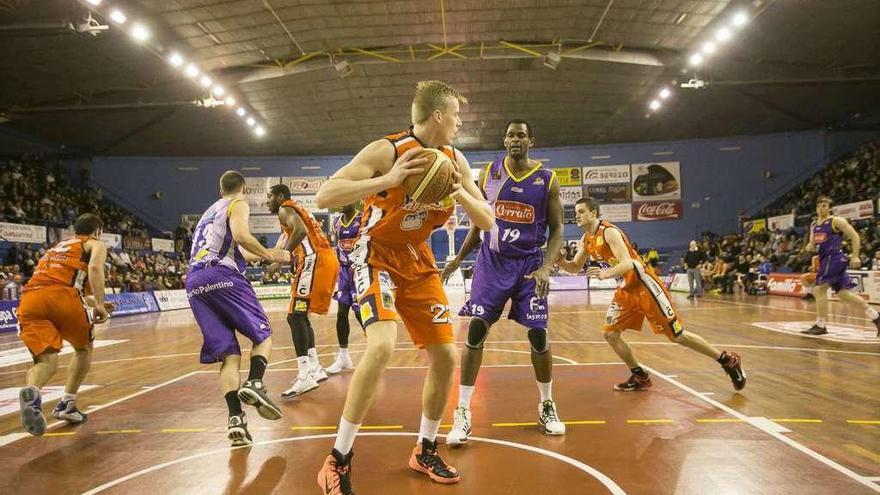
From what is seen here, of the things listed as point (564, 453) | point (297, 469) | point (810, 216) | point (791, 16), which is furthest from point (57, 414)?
point (810, 216)

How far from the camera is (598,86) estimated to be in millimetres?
23859

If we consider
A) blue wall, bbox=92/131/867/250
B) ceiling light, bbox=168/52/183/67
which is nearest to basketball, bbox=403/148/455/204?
ceiling light, bbox=168/52/183/67

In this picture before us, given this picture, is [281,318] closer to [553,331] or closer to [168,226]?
[553,331]

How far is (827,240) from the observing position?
925 cm

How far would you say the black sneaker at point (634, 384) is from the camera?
5434 millimetres

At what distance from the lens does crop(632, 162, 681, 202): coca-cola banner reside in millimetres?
30375

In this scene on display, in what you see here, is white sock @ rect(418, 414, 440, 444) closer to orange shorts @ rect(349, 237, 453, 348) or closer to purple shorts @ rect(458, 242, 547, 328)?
orange shorts @ rect(349, 237, 453, 348)

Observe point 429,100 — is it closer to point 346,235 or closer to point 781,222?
point 346,235

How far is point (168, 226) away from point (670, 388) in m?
31.9

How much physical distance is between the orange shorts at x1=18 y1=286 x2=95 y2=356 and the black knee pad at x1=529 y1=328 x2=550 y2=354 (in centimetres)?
406

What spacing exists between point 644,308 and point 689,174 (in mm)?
28047

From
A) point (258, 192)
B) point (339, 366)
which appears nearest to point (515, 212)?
point (339, 366)

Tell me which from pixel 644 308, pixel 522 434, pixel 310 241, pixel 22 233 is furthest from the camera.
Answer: pixel 22 233

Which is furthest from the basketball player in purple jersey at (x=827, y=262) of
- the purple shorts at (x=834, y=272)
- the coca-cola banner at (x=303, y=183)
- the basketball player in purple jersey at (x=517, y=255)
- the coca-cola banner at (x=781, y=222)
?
the coca-cola banner at (x=303, y=183)
